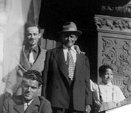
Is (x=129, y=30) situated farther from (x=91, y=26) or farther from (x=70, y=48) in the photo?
(x=70, y=48)

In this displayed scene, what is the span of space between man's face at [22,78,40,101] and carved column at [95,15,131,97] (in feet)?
2.62

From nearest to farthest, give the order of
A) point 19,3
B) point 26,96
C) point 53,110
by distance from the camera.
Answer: point 26,96, point 53,110, point 19,3

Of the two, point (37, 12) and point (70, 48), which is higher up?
point (37, 12)

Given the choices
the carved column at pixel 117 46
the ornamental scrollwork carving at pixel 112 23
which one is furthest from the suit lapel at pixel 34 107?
the ornamental scrollwork carving at pixel 112 23

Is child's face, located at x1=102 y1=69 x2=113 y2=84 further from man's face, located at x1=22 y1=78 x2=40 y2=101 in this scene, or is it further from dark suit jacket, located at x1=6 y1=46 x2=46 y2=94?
man's face, located at x1=22 y1=78 x2=40 y2=101

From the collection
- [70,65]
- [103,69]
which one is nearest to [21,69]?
[70,65]

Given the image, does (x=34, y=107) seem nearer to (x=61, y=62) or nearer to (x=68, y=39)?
(x=61, y=62)

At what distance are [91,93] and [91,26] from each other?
80cm

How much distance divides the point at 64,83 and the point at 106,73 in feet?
1.24

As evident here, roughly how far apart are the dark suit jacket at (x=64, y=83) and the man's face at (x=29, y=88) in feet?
0.75

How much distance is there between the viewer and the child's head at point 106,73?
3537mm

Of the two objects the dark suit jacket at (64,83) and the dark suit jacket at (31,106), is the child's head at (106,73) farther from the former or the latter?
the dark suit jacket at (31,106)

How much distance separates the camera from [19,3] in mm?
3818

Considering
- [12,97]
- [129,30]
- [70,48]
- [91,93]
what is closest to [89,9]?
[129,30]
